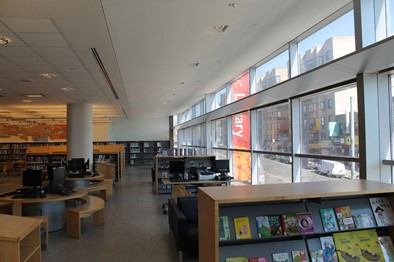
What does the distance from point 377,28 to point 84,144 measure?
31.7 ft

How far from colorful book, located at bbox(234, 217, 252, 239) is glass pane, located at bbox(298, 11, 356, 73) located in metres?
3.17

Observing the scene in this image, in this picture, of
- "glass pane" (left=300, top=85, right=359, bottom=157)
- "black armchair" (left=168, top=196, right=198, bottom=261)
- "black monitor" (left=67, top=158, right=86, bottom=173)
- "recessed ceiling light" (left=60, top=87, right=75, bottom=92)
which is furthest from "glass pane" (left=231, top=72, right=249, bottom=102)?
"black monitor" (left=67, top=158, right=86, bottom=173)

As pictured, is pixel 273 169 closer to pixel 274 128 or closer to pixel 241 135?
pixel 274 128

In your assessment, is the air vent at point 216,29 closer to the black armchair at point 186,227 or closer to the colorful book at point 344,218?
the black armchair at point 186,227

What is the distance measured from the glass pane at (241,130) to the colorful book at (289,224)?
20.2ft

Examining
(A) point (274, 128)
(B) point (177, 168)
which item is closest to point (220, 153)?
(B) point (177, 168)

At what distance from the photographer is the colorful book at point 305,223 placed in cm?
267

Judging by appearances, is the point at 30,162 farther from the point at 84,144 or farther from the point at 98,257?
the point at 98,257

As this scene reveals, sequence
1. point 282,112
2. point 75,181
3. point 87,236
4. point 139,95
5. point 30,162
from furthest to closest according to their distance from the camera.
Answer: point 30,162 → point 139,95 → point 75,181 → point 282,112 → point 87,236

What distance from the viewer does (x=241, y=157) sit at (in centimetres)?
955

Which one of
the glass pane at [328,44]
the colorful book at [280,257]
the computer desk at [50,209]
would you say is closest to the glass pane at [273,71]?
the glass pane at [328,44]

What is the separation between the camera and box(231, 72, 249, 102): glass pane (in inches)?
344

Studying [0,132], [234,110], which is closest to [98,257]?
[234,110]

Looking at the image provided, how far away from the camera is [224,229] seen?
255 cm
